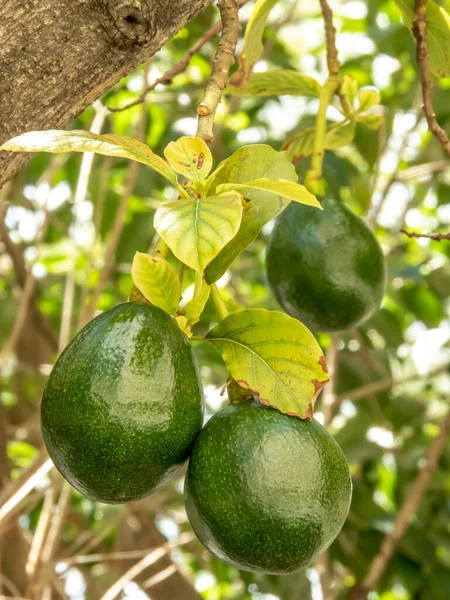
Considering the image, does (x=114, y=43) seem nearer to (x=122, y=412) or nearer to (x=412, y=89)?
(x=122, y=412)

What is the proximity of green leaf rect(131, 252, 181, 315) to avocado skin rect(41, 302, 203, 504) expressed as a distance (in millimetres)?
19

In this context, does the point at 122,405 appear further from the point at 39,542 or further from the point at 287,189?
the point at 39,542

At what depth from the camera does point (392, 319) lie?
2406mm

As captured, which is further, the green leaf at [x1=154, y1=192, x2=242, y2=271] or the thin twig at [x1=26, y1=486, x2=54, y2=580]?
the thin twig at [x1=26, y1=486, x2=54, y2=580]

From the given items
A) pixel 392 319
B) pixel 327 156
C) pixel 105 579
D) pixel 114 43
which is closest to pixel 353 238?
pixel 114 43

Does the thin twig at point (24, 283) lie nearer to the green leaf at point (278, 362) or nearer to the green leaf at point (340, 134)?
the green leaf at point (340, 134)

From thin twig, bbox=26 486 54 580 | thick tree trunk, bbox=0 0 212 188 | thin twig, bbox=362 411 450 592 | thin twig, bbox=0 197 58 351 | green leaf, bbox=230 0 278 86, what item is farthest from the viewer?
thin twig, bbox=0 197 58 351

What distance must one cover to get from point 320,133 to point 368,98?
0.46 ft

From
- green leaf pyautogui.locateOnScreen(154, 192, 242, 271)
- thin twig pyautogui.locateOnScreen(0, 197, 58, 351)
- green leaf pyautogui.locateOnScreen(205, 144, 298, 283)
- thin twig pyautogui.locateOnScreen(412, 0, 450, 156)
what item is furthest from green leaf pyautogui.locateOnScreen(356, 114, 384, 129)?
thin twig pyautogui.locateOnScreen(0, 197, 58, 351)

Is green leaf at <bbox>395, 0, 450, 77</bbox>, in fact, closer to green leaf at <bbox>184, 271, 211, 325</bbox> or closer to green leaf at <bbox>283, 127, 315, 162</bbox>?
green leaf at <bbox>283, 127, 315, 162</bbox>

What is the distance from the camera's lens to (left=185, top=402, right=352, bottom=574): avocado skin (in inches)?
33.1

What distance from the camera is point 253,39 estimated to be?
Answer: 1.19m

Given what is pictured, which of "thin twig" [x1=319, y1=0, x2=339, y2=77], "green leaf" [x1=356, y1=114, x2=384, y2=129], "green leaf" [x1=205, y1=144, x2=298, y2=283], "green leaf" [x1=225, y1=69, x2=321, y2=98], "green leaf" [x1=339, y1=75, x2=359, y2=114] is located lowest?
"green leaf" [x1=356, y1=114, x2=384, y2=129]

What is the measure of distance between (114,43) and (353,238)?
590mm
